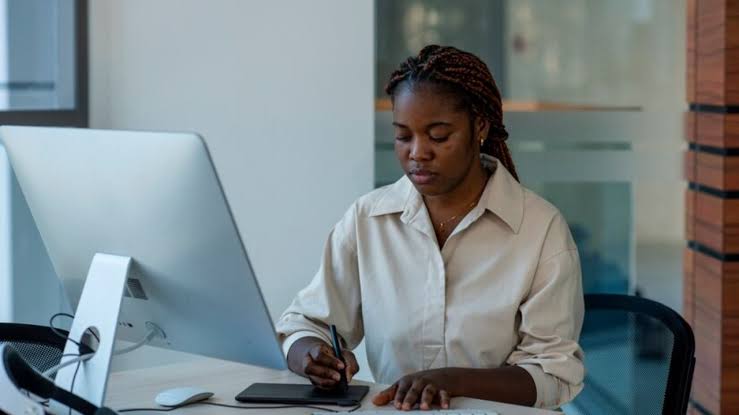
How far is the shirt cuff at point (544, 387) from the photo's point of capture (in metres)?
2.18

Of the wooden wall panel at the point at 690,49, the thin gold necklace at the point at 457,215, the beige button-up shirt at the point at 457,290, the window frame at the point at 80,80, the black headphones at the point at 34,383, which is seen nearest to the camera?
the black headphones at the point at 34,383

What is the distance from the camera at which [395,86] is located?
244 centimetres

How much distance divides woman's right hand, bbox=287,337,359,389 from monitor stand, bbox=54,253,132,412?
43cm

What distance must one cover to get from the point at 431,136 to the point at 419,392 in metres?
0.56

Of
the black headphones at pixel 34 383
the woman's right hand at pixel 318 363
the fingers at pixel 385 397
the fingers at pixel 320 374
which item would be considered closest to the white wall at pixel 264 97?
the woman's right hand at pixel 318 363

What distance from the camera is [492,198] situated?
94.2 inches

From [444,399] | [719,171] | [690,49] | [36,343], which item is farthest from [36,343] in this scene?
[690,49]

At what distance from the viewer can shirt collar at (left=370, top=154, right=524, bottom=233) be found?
93.9 inches

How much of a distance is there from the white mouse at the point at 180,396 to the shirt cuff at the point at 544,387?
2.01 feet

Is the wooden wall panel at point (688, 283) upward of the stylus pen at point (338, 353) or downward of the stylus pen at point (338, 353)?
Result: downward

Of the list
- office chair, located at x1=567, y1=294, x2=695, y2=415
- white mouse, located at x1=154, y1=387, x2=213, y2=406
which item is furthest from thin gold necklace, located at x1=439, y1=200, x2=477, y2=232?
white mouse, located at x1=154, y1=387, x2=213, y2=406

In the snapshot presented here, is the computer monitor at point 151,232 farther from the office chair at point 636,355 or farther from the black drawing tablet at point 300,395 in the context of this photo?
the office chair at point 636,355

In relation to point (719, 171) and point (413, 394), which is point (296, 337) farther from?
point (719, 171)

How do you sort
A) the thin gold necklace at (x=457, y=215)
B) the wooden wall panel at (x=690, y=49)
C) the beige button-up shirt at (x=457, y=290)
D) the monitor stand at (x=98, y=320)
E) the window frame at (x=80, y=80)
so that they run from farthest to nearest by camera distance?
the wooden wall panel at (x=690, y=49)
the window frame at (x=80, y=80)
the thin gold necklace at (x=457, y=215)
the beige button-up shirt at (x=457, y=290)
the monitor stand at (x=98, y=320)
